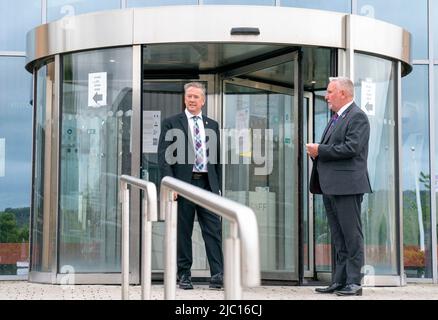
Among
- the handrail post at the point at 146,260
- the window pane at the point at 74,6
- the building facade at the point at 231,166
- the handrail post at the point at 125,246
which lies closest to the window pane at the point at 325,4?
the building facade at the point at 231,166

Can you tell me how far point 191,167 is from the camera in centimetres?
650

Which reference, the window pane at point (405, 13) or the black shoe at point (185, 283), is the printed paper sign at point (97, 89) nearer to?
the black shoe at point (185, 283)

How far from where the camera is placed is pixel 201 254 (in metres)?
8.32

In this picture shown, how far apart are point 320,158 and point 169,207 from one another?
2.29 m

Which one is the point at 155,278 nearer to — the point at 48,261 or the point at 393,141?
the point at 48,261

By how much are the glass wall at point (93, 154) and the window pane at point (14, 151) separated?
198 cm

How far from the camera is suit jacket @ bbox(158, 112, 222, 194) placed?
6422 millimetres

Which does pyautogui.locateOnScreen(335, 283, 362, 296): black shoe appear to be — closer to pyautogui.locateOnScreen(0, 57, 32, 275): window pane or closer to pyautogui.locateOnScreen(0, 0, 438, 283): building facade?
pyautogui.locateOnScreen(0, 0, 438, 283): building facade

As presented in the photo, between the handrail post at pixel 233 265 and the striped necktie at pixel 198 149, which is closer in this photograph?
the handrail post at pixel 233 265

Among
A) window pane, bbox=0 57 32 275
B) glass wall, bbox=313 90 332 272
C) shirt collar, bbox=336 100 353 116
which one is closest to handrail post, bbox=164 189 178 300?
shirt collar, bbox=336 100 353 116

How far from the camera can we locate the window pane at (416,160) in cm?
932

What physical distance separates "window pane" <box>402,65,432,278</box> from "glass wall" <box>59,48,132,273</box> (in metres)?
3.62

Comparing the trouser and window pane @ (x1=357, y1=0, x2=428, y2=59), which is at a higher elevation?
window pane @ (x1=357, y1=0, x2=428, y2=59)

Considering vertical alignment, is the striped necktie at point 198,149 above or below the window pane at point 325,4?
below
